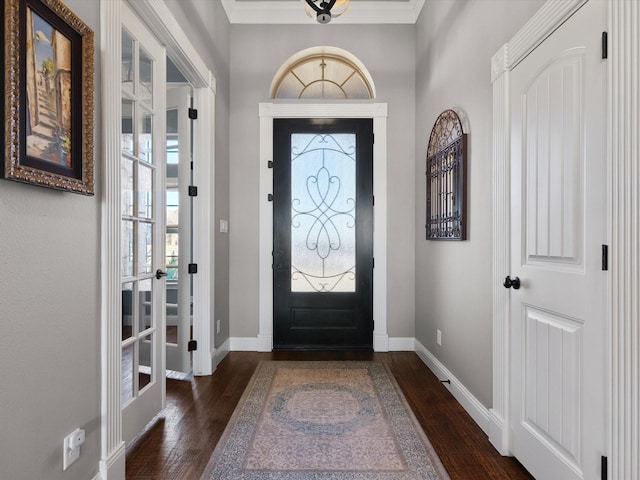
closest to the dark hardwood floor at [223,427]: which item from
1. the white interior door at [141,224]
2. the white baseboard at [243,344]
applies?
the white interior door at [141,224]

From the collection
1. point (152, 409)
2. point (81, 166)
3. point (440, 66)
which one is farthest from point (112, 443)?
point (440, 66)

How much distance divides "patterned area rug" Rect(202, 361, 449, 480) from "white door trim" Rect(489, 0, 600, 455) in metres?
0.42

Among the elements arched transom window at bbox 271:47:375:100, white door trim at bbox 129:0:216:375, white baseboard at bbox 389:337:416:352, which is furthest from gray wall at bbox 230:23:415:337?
white door trim at bbox 129:0:216:375

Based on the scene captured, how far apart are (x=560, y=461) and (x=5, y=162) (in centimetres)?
221

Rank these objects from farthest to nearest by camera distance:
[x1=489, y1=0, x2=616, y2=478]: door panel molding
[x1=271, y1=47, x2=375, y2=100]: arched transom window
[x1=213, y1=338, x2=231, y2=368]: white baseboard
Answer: [x1=271, y1=47, x2=375, y2=100]: arched transom window
[x1=213, y1=338, x2=231, y2=368]: white baseboard
[x1=489, y1=0, x2=616, y2=478]: door panel molding

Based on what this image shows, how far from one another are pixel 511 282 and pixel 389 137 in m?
2.28

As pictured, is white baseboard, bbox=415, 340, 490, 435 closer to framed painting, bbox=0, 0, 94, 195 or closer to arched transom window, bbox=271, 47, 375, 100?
framed painting, bbox=0, 0, 94, 195

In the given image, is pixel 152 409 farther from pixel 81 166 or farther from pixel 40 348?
pixel 81 166

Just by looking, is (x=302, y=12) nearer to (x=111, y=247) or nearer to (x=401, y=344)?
(x=111, y=247)

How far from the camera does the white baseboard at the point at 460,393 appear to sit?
227 centimetres

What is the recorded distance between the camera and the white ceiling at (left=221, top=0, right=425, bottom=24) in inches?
147

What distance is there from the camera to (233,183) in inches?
153

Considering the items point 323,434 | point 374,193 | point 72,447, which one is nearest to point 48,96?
point 72,447

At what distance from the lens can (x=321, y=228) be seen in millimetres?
3889
